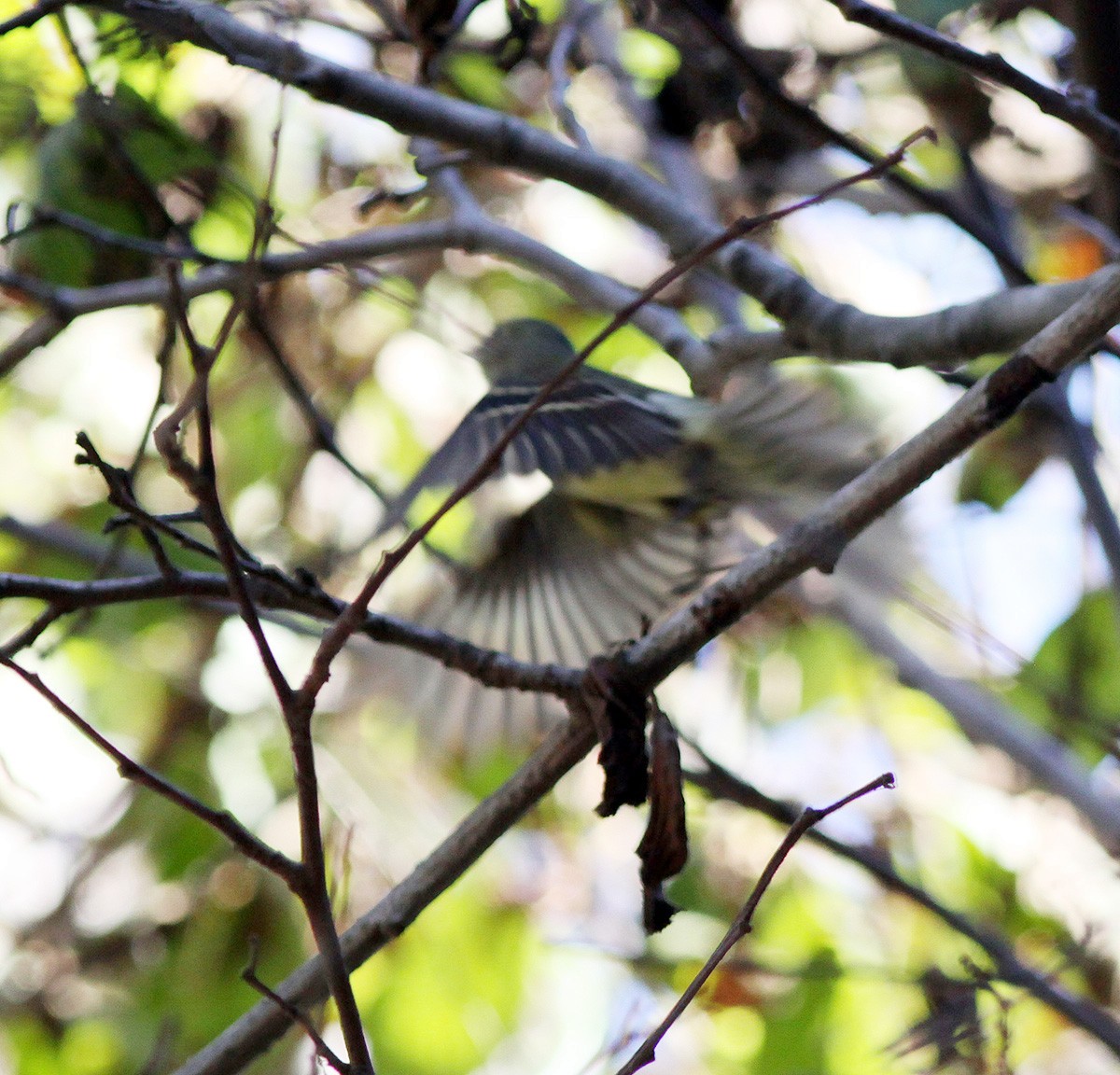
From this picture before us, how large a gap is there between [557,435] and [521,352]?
15.5 inches

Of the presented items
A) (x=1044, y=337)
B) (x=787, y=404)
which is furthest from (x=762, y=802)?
(x=787, y=404)

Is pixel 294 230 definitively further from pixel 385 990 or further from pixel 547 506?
pixel 385 990

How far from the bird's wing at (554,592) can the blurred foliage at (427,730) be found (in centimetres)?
10

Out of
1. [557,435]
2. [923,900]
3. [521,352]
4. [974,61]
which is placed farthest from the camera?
[521,352]

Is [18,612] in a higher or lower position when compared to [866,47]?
lower

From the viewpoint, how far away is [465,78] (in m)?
2.05

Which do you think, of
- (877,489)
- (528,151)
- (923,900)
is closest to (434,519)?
(877,489)

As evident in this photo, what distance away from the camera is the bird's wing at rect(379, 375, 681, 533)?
147 centimetres

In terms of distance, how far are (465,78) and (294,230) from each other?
0.39 metres

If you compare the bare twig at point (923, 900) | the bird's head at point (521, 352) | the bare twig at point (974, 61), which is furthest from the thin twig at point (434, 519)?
the bird's head at point (521, 352)

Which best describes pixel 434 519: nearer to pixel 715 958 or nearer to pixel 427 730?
pixel 715 958

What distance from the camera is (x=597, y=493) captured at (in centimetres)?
199

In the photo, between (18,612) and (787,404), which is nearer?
(787,404)

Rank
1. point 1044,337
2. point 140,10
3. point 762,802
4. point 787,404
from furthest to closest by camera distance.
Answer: point 787,404 < point 762,802 < point 140,10 < point 1044,337
